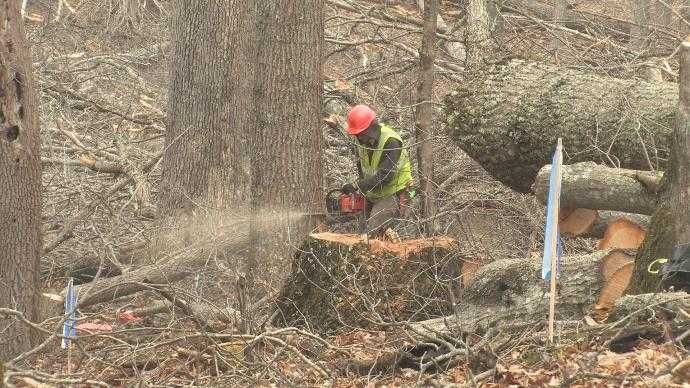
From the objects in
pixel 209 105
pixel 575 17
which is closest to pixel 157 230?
pixel 209 105

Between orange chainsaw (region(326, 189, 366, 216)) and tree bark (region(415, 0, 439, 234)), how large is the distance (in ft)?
2.00

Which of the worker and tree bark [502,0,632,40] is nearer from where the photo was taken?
the worker

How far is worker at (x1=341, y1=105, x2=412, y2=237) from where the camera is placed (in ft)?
31.3

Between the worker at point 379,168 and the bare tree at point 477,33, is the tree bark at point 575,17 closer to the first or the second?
the bare tree at point 477,33

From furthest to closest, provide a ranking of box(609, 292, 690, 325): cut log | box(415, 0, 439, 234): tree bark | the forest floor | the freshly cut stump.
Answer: box(415, 0, 439, 234): tree bark → the freshly cut stump → the forest floor → box(609, 292, 690, 325): cut log

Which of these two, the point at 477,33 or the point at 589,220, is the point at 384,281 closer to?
the point at 589,220

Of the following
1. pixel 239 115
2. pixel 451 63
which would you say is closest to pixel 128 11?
pixel 451 63

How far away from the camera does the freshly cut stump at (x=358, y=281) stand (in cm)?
768

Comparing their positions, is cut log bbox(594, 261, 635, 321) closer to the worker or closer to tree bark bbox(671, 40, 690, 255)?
tree bark bbox(671, 40, 690, 255)

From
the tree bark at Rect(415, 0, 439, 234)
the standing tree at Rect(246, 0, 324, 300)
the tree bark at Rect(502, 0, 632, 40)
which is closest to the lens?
the standing tree at Rect(246, 0, 324, 300)

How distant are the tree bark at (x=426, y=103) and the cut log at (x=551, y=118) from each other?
96 centimetres


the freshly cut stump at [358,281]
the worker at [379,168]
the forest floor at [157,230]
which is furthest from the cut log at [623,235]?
the worker at [379,168]

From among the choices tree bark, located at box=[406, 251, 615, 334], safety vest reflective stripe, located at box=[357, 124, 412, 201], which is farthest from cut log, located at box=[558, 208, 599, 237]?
safety vest reflective stripe, located at box=[357, 124, 412, 201]

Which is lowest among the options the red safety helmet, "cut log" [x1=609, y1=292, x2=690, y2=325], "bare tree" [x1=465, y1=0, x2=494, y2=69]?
"cut log" [x1=609, y1=292, x2=690, y2=325]
